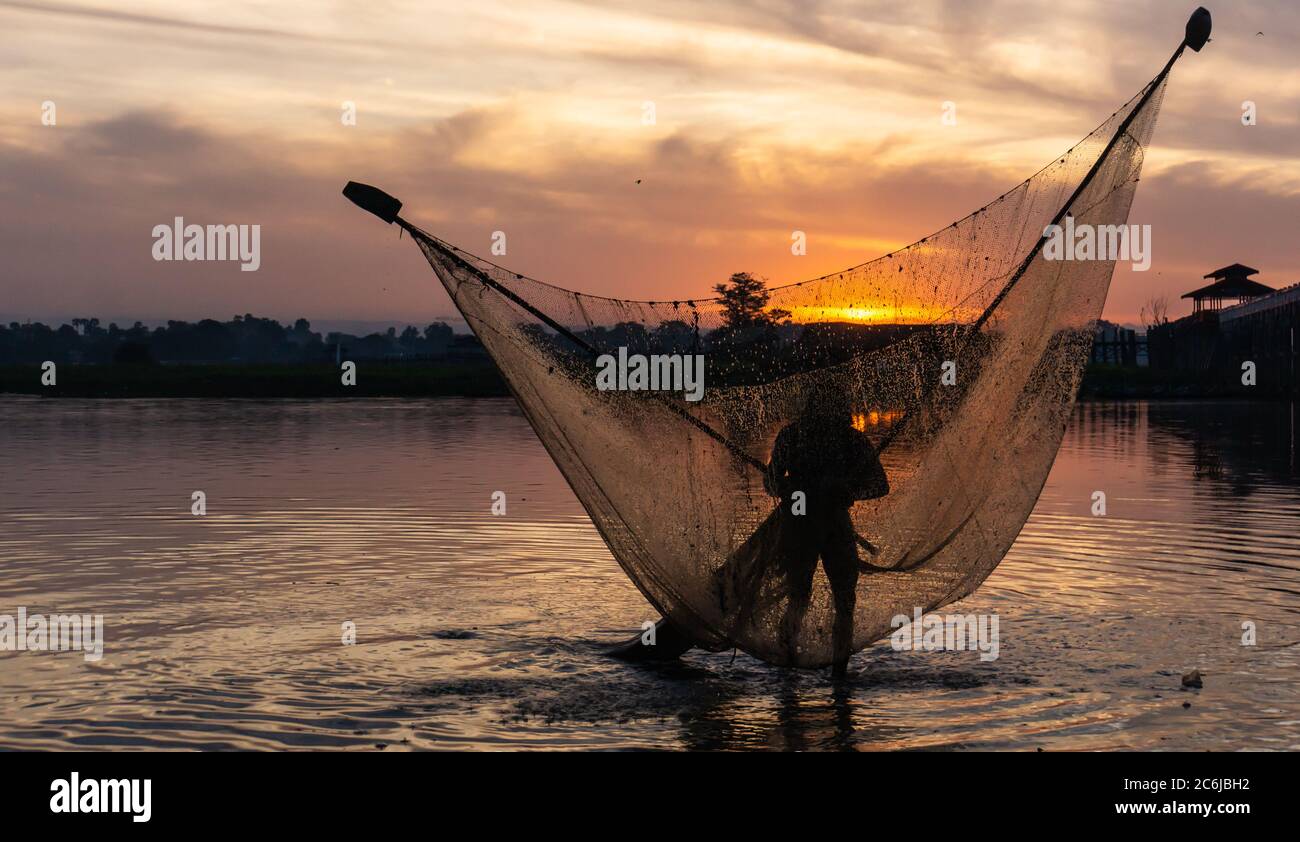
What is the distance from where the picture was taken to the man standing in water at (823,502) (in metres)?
9.66

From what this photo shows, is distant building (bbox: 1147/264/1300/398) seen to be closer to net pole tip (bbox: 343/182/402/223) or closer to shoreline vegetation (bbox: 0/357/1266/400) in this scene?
shoreline vegetation (bbox: 0/357/1266/400)

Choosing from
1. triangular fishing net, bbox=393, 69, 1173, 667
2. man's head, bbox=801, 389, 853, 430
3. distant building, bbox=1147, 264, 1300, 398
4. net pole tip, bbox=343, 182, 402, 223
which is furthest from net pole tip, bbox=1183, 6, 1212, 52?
distant building, bbox=1147, 264, 1300, 398

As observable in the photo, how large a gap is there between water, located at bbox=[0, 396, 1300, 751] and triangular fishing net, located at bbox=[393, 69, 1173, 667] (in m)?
0.70

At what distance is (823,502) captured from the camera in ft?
31.9

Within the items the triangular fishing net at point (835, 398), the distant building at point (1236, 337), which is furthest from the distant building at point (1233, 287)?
the triangular fishing net at point (835, 398)

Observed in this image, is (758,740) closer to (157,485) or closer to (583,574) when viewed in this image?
(583,574)

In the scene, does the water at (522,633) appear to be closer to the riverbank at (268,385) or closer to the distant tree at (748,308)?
the distant tree at (748,308)

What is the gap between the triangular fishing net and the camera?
969 centimetres

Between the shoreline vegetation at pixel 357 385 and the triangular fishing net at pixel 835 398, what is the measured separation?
176 feet

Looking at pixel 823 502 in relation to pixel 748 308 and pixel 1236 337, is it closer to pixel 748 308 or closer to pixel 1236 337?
pixel 748 308

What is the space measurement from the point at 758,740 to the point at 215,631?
16.2ft

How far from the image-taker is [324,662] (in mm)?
10047

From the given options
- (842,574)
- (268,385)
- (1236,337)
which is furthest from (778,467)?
Result: (268,385)

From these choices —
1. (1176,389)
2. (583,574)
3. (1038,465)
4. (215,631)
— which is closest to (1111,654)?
(1038,465)
